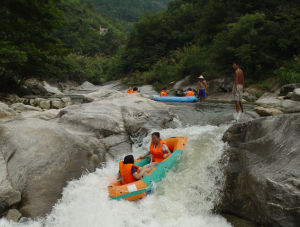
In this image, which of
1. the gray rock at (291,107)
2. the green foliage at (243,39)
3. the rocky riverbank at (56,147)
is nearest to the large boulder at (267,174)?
the rocky riverbank at (56,147)

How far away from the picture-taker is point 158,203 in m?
4.76

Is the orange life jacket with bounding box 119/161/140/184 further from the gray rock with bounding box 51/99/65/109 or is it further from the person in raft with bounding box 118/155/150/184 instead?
the gray rock with bounding box 51/99/65/109

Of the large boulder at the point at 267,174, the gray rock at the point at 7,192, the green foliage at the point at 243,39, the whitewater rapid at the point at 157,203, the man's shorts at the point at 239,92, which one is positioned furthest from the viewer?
the green foliage at the point at 243,39

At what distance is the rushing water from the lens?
4363mm

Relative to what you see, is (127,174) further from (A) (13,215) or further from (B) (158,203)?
(A) (13,215)

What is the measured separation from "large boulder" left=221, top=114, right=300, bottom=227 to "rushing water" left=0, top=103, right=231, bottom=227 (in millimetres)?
384

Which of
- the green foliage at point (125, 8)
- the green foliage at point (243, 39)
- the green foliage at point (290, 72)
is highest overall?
the green foliage at point (125, 8)

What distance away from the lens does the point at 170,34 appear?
1447 inches

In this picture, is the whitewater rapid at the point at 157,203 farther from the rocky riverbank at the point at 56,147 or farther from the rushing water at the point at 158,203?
the rocky riverbank at the point at 56,147

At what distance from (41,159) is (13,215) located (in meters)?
1.14

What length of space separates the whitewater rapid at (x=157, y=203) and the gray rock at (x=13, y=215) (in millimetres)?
87

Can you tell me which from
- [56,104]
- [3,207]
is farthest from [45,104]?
[3,207]

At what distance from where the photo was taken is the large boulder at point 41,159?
4805 mm

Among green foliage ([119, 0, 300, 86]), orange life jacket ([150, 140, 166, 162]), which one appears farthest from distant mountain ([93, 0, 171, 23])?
orange life jacket ([150, 140, 166, 162])
